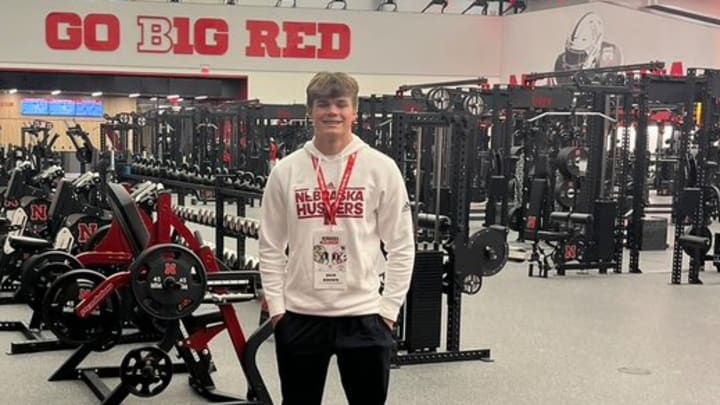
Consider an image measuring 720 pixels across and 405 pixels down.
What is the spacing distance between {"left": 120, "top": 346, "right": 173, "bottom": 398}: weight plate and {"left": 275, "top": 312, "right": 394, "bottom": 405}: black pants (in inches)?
65.9

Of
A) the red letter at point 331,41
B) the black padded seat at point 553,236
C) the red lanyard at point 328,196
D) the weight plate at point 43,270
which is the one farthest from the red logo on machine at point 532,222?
the red letter at point 331,41

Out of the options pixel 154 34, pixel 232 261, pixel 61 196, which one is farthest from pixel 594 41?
pixel 61 196

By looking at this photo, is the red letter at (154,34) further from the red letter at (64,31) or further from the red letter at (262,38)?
the red letter at (262,38)

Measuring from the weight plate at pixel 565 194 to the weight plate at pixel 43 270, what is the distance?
6.43 m

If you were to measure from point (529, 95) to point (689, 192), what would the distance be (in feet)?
10.8

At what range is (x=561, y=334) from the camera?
19.2ft

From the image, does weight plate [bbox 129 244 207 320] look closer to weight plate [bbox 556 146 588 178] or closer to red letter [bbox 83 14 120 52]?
weight plate [bbox 556 146 588 178]

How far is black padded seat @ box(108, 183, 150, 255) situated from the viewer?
398cm

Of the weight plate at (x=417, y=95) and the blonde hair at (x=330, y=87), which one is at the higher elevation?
the weight plate at (x=417, y=95)

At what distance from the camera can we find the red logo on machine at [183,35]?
17.0 m

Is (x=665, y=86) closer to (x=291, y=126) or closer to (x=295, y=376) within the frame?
(x=295, y=376)

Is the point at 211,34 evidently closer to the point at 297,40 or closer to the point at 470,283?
the point at 297,40

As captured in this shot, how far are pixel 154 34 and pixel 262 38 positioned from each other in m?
2.25

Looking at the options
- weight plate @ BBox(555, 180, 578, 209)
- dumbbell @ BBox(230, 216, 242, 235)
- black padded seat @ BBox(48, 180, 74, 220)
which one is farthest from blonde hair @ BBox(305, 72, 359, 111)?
weight plate @ BBox(555, 180, 578, 209)
